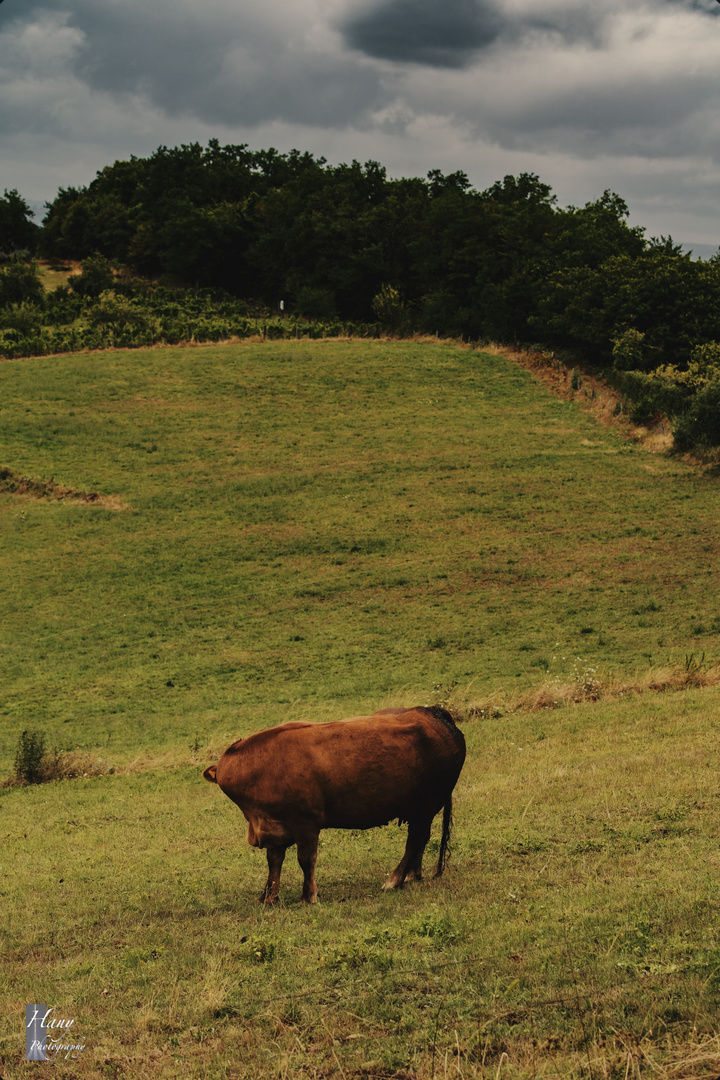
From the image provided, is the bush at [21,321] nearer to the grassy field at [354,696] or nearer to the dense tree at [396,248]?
the grassy field at [354,696]

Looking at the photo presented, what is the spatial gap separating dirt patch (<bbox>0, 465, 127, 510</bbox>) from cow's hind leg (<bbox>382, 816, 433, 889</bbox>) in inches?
1292

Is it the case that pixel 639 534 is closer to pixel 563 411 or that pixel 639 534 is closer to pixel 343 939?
pixel 563 411

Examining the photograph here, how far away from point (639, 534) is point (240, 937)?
2949 cm

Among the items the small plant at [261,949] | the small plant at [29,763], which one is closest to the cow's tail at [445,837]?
the small plant at [261,949]

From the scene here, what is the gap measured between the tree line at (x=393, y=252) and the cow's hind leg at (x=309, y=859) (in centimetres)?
3838

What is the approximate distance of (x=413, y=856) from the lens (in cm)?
846

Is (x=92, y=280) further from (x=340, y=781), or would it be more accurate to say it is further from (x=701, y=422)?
(x=340, y=781)

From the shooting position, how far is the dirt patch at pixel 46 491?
39438 mm

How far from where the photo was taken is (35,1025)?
5.71 metres

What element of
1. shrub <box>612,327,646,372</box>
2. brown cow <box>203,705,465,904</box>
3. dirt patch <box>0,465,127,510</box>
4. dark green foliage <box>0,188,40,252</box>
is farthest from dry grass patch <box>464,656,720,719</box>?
dark green foliage <box>0,188,40,252</box>

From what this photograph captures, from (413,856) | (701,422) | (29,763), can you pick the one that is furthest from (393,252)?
(413,856)

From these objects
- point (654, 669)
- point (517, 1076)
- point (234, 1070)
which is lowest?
point (654, 669)

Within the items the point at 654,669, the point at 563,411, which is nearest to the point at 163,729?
the point at 654,669

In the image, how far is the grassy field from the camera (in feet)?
18.2
